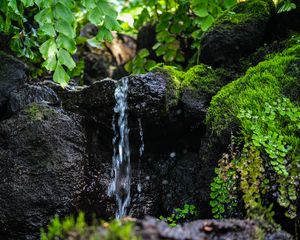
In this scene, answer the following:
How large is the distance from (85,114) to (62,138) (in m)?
0.47

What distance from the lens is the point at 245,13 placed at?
14.5 ft

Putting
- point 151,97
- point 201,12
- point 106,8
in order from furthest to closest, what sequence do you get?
1. point 201,12
2. point 151,97
3. point 106,8

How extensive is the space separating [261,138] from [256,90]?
614 millimetres

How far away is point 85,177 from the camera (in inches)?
156

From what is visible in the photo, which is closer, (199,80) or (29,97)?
(199,80)

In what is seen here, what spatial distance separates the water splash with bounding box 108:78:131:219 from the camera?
13.3ft

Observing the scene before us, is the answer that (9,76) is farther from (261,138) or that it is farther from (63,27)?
(261,138)

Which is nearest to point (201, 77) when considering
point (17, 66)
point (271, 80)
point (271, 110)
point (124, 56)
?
point (271, 80)

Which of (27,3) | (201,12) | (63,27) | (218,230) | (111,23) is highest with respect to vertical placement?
(201,12)

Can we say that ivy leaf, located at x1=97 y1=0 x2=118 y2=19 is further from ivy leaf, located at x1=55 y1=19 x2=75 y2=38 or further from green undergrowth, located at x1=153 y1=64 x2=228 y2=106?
green undergrowth, located at x1=153 y1=64 x2=228 y2=106

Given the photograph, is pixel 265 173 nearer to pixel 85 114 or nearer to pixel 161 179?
pixel 161 179

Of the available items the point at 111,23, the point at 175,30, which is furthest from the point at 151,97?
the point at 175,30

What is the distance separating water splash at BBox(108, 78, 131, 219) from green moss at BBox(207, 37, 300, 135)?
94cm

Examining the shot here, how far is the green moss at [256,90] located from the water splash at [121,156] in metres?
0.94
